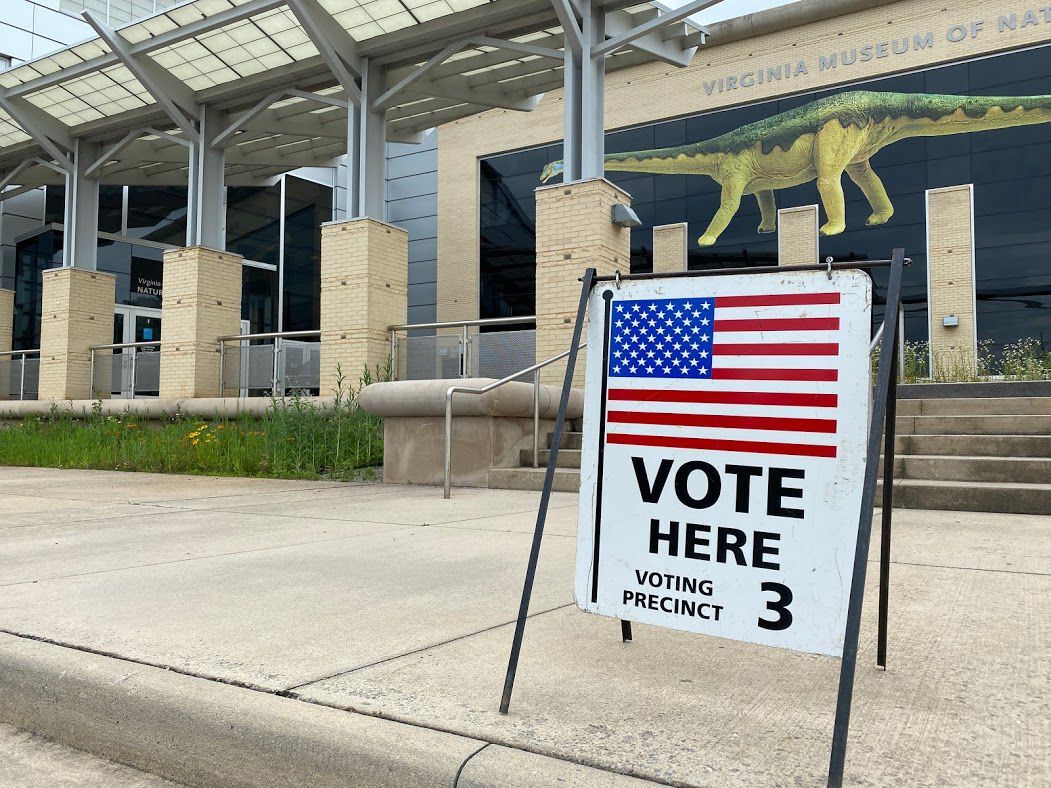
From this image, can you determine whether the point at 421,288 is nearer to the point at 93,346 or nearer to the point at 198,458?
the point at 93,346

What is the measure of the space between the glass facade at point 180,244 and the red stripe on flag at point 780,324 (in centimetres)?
2319

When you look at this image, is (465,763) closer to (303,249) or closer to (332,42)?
(332,42)

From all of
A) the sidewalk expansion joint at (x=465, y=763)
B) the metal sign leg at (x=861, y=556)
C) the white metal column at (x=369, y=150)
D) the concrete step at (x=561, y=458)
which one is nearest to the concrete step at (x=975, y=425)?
the concrete step at (x=561, y=458)

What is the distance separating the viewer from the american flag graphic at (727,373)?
2.22m

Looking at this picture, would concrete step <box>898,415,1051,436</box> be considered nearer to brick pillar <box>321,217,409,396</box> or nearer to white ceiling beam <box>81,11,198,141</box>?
brick pillar <box>321,217,409,396</box>

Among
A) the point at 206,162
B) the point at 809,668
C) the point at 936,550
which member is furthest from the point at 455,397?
the point at 206,162

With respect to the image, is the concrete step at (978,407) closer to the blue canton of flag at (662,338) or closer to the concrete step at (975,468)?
the concrete step at (975,468)

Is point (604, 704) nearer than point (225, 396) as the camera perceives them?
Yes

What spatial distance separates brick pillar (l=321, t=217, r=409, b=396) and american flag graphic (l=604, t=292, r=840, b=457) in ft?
38.3

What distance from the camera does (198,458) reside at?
11.6 m

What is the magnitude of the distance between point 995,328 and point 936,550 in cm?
1983

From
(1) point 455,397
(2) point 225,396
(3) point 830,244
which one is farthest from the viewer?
(3) point 830,244

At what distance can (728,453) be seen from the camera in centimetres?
232

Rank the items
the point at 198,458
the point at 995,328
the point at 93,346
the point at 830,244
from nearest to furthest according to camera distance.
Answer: the point at 198,458 < the point at 93,346 < the point at 995,328 < the point at 830,244
